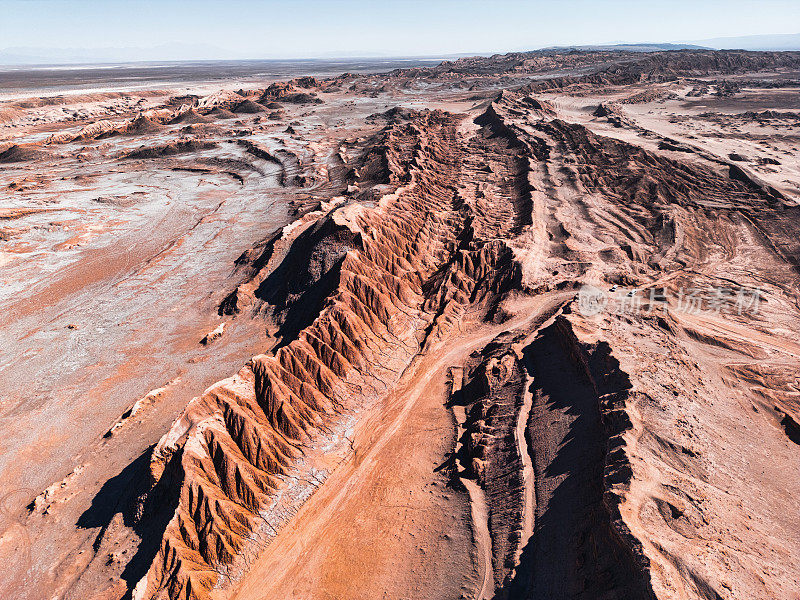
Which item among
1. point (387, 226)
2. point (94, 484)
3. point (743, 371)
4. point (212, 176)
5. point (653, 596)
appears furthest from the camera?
point (212, 176)

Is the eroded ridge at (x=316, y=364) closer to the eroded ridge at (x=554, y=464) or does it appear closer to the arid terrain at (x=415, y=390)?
the arid terrain at (x=415, y=390)

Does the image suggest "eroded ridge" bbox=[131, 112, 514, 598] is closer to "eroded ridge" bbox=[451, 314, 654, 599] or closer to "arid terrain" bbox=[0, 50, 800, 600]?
"arid terrain" bbox=[0, 50, 800, 600]

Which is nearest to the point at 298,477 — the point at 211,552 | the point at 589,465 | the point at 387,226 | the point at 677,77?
the point at 211,552

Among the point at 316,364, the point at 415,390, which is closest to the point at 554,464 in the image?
Answer: the point at 415,390

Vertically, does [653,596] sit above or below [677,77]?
below

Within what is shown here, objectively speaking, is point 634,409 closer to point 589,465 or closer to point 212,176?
point 589,465

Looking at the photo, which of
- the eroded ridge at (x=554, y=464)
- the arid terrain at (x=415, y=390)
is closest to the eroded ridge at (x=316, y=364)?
the arid terrain at (x=415, y=390)

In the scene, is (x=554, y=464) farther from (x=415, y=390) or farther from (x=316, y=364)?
(x=316, y=364)

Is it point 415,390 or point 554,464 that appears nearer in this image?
point 554,464

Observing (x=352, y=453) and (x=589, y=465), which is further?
(x=352, y=453)
